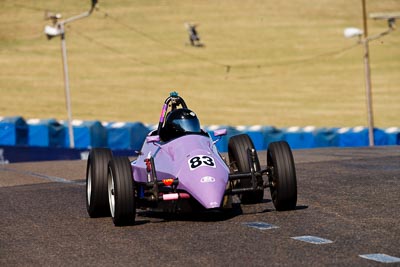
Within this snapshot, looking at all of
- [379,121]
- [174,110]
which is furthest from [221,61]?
[174,110]

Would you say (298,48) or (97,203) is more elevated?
(298,48)

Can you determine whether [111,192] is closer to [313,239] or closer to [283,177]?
[283,177]

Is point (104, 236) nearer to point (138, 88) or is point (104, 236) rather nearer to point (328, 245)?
point (328, 245)

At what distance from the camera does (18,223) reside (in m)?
13.1

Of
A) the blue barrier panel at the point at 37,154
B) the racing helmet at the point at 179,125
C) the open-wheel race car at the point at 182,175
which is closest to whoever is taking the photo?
the open-wheel race car at the point at 182,175

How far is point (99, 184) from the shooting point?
42.7 feet

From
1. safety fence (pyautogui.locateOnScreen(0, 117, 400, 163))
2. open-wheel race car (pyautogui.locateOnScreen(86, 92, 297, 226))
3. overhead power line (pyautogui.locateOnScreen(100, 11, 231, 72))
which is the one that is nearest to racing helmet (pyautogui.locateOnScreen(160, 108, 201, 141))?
open-wheel race car (pyautogui.locateOnScreen(86, 92, 297, 226))

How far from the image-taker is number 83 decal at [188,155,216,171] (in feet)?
39.2

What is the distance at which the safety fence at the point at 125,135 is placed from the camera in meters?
42.3

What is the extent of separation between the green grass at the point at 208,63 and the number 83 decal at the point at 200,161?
48164mm

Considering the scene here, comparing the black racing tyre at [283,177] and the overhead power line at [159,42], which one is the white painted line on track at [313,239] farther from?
the overhead power line at [159,42]

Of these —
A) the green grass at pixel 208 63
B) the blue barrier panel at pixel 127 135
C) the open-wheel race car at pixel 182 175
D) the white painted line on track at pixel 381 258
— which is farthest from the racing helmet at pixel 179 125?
the green grass at pixel 208 63

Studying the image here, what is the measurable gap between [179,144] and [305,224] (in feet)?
6.75

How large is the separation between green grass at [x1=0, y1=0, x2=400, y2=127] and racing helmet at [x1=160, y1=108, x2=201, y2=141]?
4699 centimetres
